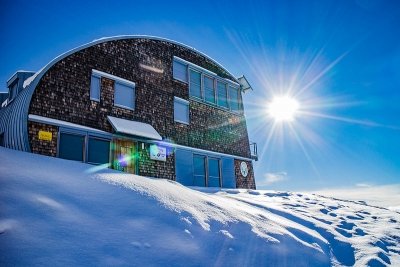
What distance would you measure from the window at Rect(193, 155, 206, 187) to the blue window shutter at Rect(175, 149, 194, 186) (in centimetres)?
43

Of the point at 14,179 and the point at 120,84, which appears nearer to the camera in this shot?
the point at 14,179

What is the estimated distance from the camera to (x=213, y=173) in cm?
1745

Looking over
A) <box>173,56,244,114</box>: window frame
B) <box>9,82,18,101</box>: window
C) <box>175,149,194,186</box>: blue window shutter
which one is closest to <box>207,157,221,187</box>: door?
<box>175,149,194,186</box>: blue window shutter

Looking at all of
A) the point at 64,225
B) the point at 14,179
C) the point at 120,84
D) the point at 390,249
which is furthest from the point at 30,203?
the point at 120,84

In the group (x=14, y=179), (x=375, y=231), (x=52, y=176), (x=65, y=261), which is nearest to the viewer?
(x=65, y=261)

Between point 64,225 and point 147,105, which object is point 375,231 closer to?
point 64,225

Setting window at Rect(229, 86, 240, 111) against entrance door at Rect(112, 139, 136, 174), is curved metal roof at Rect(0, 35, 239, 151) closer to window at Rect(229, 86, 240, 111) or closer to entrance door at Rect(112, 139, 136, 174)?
entrance door at Rect(112, 139, 136, 174)

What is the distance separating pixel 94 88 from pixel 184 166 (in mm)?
6120

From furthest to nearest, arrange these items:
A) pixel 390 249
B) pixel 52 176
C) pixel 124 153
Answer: pixel 124 153, pixel 390 249, pixel 52 176

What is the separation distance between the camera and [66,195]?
4.74 meters

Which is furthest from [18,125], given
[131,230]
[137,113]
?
[131,230]

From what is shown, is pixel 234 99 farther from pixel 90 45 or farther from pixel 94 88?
pixel 90 45

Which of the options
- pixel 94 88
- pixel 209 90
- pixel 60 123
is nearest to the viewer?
pixel 60 123

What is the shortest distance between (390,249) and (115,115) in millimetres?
11554
